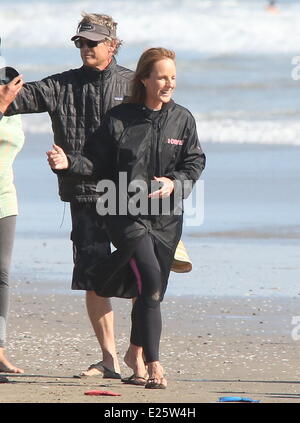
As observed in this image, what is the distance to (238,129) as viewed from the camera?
1888 cm

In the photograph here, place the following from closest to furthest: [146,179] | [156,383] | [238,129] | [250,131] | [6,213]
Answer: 1. [156,383]
2. [146,179]
3. [6,213]
4. [250,131]
5. [238,129]

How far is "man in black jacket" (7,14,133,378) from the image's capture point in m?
6.31

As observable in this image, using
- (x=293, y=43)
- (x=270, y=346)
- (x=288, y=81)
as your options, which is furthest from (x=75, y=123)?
(x=293, y=43)

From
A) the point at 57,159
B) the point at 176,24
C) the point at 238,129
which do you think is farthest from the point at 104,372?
the point at 176,24

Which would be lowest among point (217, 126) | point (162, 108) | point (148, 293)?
point (148, 293)

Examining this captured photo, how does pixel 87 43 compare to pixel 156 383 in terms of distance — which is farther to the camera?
pixel 87 43

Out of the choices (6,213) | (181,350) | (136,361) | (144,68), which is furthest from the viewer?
(181,350)

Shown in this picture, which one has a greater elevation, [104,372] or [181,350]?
[181,350]

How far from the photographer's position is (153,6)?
1607 inches

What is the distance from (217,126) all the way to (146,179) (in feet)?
44.0

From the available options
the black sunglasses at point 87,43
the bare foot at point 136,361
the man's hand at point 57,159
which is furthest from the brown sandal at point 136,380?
the black sunglasses at point 87,43

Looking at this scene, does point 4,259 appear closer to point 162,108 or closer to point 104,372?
point 104,372
